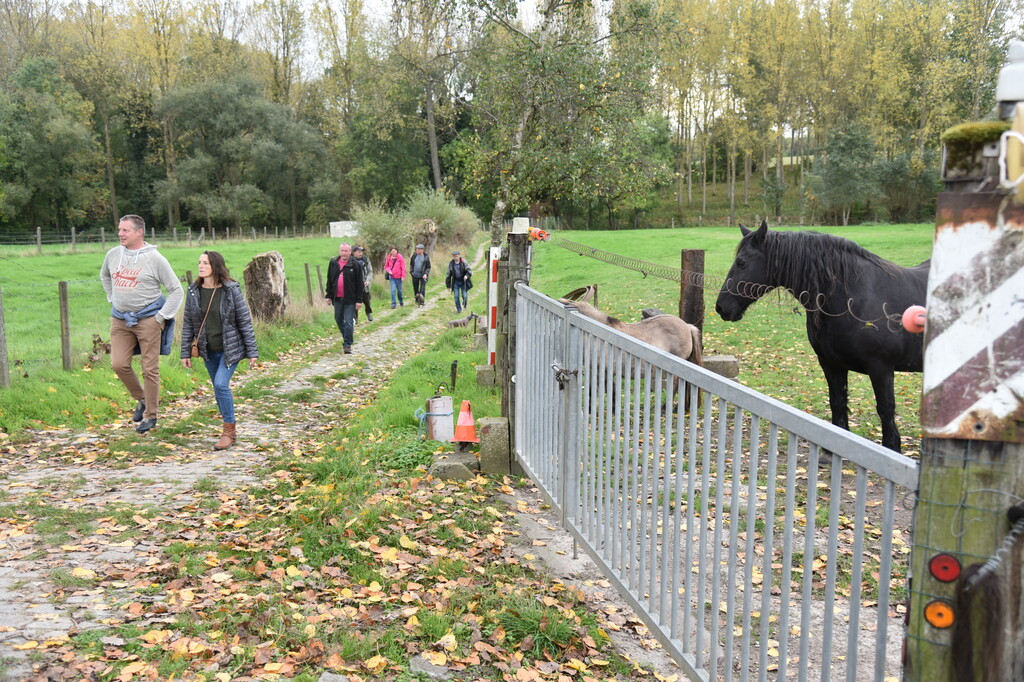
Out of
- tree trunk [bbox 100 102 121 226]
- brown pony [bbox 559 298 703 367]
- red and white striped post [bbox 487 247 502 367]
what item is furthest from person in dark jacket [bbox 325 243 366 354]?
tree trunk [bbox 100 102 121 226]

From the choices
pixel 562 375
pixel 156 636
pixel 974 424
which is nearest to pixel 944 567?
pixel 974 424

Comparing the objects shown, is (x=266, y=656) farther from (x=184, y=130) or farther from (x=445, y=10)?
(x=184, y=130)

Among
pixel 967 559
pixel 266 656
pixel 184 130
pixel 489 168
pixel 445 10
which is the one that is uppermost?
pixel 184 130

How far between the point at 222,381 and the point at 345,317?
6.12 meters

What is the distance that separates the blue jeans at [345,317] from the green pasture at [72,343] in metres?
1.12

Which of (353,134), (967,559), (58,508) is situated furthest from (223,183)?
(967,559)

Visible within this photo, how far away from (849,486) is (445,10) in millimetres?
10202

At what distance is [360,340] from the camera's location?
15250mm

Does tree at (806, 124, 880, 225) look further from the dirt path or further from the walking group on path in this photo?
the walking group on path

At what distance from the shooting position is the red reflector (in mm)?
1801

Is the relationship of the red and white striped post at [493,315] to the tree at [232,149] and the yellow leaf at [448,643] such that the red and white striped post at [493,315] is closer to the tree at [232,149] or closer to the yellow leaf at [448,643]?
the yellow leaf at [448,643]

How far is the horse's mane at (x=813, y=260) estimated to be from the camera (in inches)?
264

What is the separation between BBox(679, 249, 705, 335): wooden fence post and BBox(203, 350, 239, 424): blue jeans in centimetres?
538

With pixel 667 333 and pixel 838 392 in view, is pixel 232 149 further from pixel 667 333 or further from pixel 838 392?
pixel 838 392
